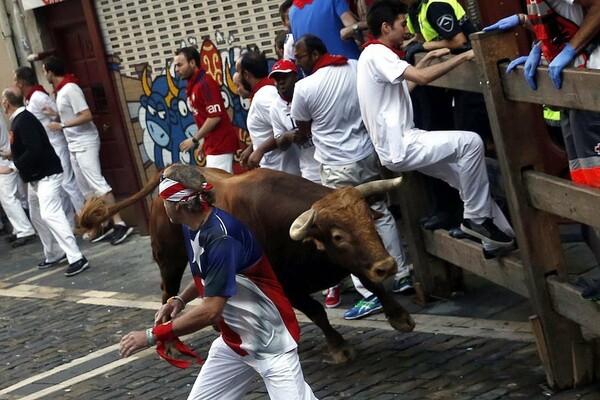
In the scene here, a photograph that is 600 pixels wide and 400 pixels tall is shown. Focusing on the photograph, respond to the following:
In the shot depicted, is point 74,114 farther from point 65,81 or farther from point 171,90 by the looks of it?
point 171,90

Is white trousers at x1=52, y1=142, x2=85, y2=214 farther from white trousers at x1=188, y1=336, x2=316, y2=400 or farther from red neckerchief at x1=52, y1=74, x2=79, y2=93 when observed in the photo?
white trousers at x1=188, y1=336, x2=316, y2=400

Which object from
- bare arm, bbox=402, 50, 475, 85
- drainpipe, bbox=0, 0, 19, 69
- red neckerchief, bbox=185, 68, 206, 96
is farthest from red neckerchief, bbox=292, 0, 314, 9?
drainpipe, bbox=0, 0, 19, 69

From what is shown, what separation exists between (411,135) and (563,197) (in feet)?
6.35

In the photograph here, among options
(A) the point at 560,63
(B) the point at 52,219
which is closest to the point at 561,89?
(A) the point at 560,63

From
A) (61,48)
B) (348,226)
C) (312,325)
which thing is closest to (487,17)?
(312,325)

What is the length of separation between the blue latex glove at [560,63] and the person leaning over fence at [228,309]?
6.12ft

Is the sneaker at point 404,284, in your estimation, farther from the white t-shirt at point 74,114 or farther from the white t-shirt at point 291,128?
the white t-shirt at point 74,114

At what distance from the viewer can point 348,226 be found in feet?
27.1

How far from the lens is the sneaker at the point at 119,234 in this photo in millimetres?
16438

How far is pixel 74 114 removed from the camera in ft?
53.8

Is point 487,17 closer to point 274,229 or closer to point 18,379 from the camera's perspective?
point 274,229

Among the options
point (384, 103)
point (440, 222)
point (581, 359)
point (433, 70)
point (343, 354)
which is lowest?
point (343, 354)

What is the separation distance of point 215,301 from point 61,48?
11.9 m

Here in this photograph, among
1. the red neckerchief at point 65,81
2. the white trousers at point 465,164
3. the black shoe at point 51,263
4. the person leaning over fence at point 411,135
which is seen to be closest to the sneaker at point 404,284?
the person leaning over fence at point 411,135
